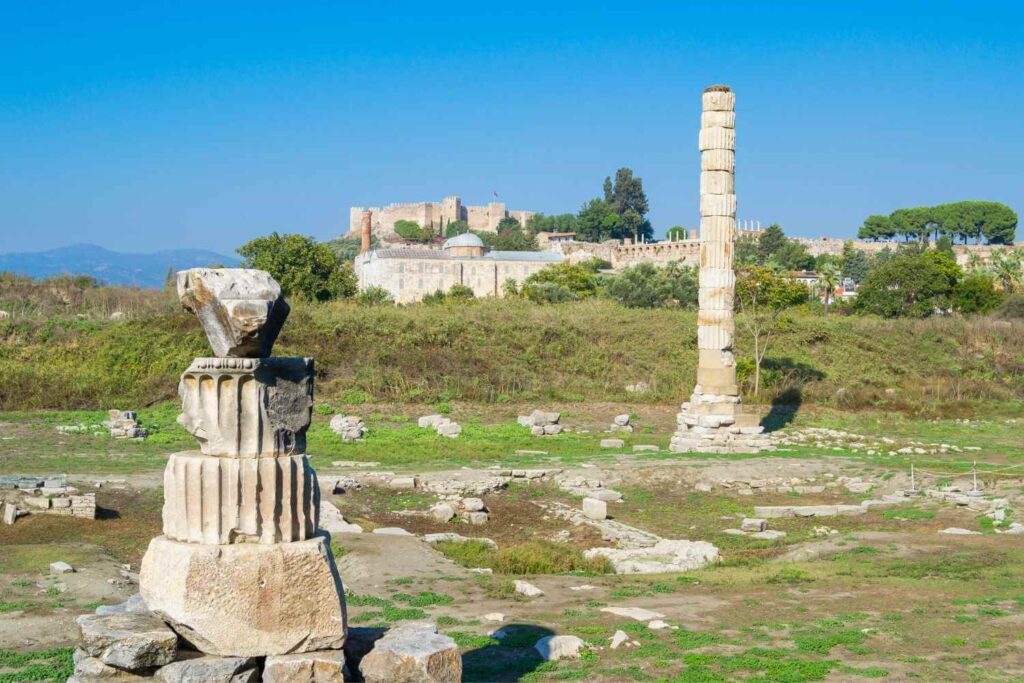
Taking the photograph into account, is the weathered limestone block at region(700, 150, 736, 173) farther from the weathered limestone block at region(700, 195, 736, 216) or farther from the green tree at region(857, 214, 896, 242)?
the green tree at region(857, 214, 896, 242)

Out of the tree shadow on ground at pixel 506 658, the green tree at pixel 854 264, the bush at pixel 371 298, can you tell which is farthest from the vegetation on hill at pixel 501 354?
the green tree at pixel 854 264

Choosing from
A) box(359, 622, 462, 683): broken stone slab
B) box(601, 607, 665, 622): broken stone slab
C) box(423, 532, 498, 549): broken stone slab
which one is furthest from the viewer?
box(423, 532, 498, 549): broken stone slab

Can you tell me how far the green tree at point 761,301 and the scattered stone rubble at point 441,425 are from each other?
10.1m

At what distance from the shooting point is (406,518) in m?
17.7

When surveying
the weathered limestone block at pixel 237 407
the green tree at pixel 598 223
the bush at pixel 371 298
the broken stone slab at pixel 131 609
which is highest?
the green tree at pixel 598 223

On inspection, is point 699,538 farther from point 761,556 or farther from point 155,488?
point 155,488

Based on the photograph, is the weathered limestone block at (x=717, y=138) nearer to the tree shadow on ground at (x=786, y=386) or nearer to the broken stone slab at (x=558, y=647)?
the tree shadow on ground at (x=786, y=386)

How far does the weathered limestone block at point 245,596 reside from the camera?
5957 mm

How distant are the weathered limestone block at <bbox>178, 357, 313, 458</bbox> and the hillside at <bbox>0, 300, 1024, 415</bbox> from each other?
80.2 feet

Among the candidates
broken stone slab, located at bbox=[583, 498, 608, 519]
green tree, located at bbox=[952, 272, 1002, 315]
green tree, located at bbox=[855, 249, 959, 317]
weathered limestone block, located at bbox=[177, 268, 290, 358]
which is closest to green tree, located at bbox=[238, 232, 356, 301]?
green tree, located at bbox=[855, 249, 959, 317]

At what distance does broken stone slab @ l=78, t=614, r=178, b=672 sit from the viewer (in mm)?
6031

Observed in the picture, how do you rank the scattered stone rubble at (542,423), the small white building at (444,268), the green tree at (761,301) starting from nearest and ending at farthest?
1. the scattered stone rubble at (542,423)
2. the green tree at (761,301)
3. the small white building at (444,268)

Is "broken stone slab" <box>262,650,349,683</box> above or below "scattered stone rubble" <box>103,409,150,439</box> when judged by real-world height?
above

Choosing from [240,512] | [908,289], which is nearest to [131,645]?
[240,512]
